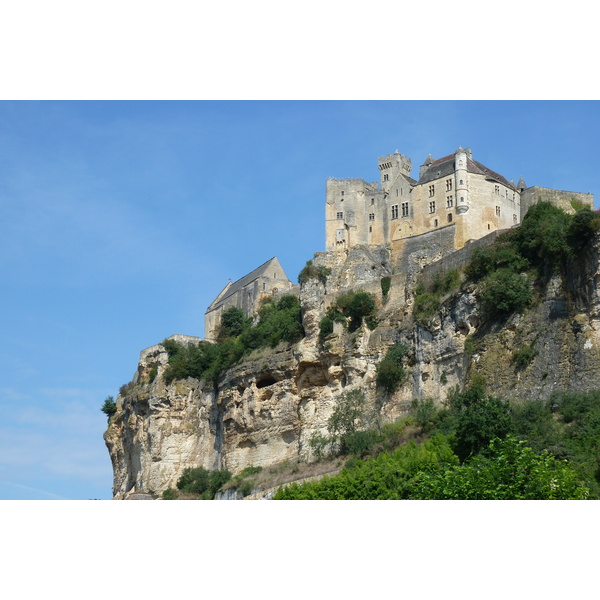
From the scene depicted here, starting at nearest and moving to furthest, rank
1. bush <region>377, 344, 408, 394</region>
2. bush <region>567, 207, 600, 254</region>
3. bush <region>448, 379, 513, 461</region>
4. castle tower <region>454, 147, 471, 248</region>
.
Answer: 1. bush <region>448, 379, 513, 461</region>
2. bush <region>567, 207, 600, 254</region>
3. bush <region>377, 344, 408, 394</region>
4. castle tower <region>454, 147, 471, 248</region>

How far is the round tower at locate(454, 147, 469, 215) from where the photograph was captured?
186ft

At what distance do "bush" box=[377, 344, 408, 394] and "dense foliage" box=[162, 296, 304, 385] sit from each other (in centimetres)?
649

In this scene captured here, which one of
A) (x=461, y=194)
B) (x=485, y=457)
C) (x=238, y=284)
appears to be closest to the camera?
(x=485, y=457)

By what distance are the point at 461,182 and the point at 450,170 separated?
5.43 feet

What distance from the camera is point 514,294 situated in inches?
1395


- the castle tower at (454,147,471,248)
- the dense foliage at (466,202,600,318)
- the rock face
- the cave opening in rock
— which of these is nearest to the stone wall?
the castle tower at (454,147,471,248)

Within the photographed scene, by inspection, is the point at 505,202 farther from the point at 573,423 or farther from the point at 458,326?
the point at 573,423

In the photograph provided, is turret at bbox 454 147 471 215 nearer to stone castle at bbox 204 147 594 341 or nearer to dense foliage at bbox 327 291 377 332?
stone castle at bbox 204 147 594 341

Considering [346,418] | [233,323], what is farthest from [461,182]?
[346,418]

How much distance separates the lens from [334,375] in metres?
42.9

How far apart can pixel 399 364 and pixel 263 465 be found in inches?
324

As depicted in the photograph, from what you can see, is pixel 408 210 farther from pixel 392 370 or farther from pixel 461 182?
pixel 392 370

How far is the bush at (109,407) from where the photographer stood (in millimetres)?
59125

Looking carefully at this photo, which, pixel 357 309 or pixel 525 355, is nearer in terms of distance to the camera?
pixel 525 355
